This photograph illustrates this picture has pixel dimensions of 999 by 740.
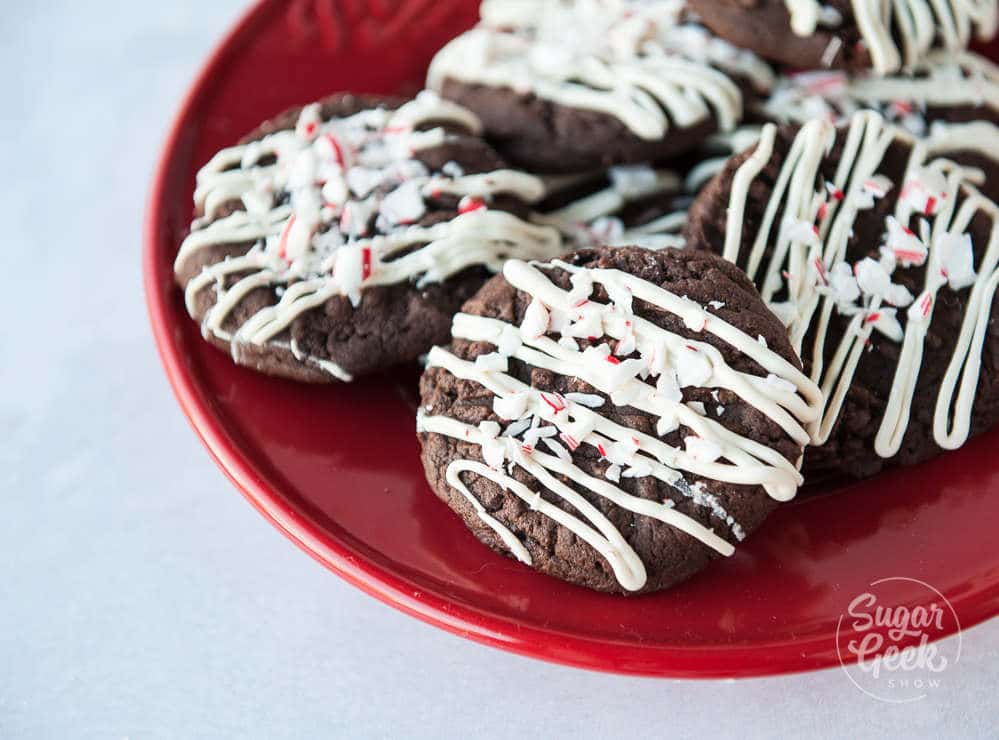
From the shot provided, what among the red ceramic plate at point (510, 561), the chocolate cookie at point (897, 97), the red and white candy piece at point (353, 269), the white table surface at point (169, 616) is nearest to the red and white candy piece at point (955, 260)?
the red ceramic plate at point (510, 561)

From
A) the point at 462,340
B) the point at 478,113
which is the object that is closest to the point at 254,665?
the point at 462,340

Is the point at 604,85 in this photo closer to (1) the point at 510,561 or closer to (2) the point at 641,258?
(2) the point at 641,258

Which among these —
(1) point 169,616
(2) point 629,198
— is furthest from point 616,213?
(1) point 169,616

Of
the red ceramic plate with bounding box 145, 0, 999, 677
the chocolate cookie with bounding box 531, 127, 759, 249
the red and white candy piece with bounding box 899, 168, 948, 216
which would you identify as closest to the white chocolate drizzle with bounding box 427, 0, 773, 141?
the chocolate cookie with bounding box 531, 127, 759, 249

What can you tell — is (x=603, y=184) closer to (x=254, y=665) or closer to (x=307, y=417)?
(x=307, y=417)

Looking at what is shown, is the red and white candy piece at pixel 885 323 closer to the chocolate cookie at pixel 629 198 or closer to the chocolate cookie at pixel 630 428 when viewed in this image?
the chocolate cookie at pixel 630 428

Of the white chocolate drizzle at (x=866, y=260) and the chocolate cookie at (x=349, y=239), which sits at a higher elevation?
the chocolate cookie at (x=349, y=239)
